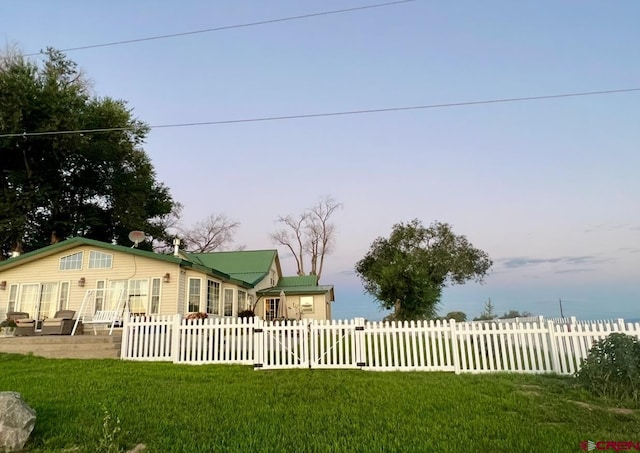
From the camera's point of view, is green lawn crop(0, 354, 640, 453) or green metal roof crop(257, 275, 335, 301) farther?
green metal roof crop(257, 275, 335, 301)

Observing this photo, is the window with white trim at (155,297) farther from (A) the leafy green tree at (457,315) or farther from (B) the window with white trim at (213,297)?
(A) the leafy green tree at (457,315)

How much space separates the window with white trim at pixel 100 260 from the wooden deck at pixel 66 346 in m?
4.13

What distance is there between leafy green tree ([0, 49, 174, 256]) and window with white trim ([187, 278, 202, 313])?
44.9 feet

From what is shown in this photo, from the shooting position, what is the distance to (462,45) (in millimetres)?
11391

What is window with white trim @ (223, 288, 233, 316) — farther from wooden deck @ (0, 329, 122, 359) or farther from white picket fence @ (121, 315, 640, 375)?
white picket fence @ (121, 315, 640, 375)

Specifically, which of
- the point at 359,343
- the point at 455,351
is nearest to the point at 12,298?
the point at 359,343

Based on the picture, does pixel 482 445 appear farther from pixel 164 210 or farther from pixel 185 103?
pixel 164 210

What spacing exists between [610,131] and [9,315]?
21.3m

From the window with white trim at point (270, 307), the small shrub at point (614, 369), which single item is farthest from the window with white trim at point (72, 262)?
the small shrub at point (614, 369)

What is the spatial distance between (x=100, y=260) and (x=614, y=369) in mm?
16461

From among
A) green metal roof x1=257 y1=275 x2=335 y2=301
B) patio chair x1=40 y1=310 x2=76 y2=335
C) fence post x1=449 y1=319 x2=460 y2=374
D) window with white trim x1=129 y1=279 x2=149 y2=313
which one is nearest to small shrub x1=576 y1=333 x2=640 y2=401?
fence post x1=449 y1=319 x2=460 y2=374

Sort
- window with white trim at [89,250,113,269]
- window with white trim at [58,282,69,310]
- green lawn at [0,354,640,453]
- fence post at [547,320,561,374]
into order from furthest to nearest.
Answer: window with white trim at [89,250,113,269]
window with white trim at [58,282,69,310]
fence post at [547,320,561,374]
green lawn at [0,354,640,453]

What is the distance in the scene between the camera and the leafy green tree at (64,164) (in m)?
22.5

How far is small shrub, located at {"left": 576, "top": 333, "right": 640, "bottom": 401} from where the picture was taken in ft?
18.6
